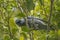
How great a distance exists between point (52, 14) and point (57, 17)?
2.3 inches

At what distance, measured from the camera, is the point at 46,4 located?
118 centimetres

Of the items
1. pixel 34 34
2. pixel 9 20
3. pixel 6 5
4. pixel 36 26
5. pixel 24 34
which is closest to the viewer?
pixel 24 34

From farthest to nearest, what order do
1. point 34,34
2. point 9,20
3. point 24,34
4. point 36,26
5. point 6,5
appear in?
point 6,5, point 34,34, point 36,26, point 9,20, point 24,34

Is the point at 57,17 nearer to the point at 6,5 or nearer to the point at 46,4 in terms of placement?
the point at 46,4

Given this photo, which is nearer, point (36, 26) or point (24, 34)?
point (24, 34)

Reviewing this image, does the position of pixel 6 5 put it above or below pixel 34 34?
above

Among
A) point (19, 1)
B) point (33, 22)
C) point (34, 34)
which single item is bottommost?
point (34, 34)

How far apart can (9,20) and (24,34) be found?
19cm

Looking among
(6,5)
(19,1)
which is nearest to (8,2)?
(6,5)

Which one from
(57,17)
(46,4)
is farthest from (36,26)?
(57,17)

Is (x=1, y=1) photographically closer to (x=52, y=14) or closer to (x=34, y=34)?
(x=34, y=34)

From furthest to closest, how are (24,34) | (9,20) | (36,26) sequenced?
(36,26) → (9,20) → (24,34)

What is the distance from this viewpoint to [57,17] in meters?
0.89

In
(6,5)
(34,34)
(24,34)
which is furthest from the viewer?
(6,5)
